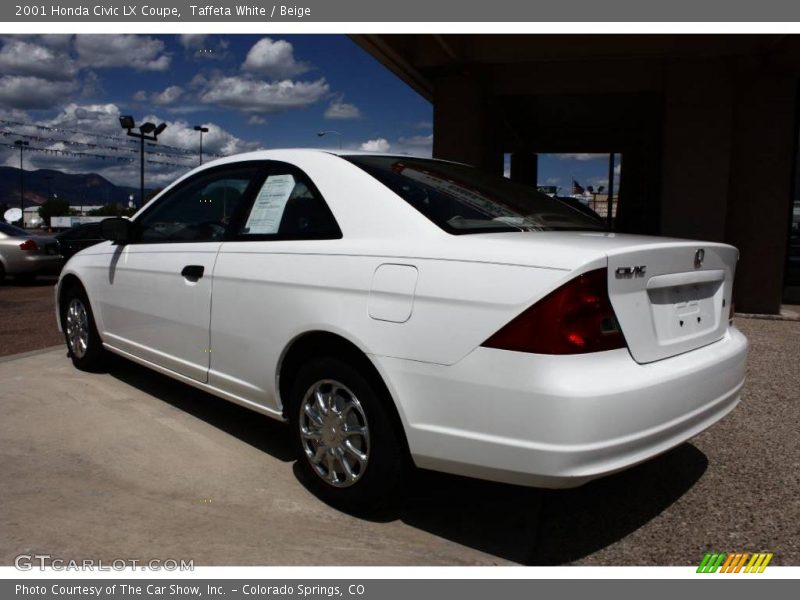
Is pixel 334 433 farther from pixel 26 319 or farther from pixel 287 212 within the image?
pixel 26 319

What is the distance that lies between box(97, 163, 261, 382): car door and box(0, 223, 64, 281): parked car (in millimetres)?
10435

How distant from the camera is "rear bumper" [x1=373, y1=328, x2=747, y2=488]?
2.33 meters

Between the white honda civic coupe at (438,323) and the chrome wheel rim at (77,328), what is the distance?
5.21 feet

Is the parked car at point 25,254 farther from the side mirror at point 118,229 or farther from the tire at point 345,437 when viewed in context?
the tire at point 345,437

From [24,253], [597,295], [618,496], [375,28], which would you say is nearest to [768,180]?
[375,28]

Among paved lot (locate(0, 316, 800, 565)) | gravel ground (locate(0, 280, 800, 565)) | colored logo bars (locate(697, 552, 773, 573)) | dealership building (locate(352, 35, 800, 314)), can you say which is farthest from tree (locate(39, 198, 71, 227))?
colored logo bars (locate(697, 552, 773, 573))

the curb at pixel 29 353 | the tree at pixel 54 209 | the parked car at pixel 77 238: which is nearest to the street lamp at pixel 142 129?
the parked car at pixel 77 238

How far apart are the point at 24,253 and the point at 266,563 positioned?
13.2 metres

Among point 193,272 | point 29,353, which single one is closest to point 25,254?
point 29,353

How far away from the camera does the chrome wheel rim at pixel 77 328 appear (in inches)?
207

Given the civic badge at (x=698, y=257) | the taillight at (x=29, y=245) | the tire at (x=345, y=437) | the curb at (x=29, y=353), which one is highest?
the civic badge at (x=698, y=257)

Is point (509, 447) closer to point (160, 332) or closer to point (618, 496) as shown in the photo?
point (618, 496)

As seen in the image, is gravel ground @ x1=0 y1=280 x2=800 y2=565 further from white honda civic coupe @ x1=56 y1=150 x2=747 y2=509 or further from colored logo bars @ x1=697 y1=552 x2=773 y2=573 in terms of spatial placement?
white honda civic coupe @ x1=56 y1=150 x2=747 y2=509

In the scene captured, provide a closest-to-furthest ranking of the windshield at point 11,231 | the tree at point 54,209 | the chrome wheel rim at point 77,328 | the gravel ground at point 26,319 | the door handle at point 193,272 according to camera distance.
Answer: the door handle at point 193,272 → the chrome wheel rim at point 77,328 → the gravel ground at point 26,319 → the windshield at point 11,231 → the tree at point 54,209
